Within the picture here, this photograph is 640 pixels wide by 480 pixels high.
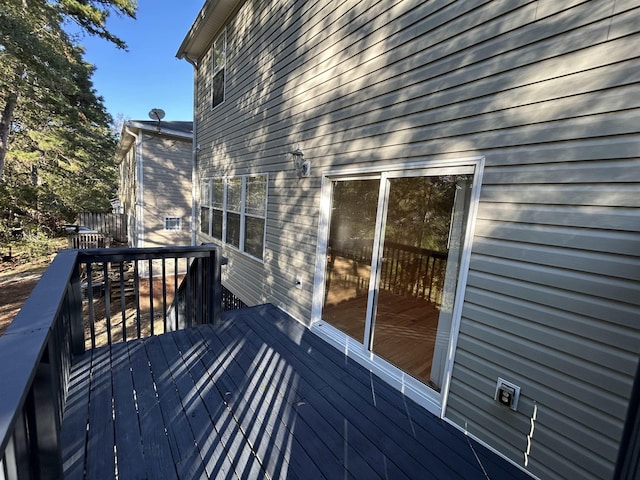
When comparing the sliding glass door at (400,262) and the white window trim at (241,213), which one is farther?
the white window trim at (241,213)

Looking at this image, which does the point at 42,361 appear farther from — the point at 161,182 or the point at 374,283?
the point at 161,182

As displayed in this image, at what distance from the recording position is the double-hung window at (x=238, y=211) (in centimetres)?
473

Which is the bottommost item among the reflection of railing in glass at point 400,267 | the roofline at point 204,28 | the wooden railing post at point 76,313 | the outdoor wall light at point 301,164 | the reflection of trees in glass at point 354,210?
the wooden railing post at point 76,313

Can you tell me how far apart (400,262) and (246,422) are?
2.35 metres

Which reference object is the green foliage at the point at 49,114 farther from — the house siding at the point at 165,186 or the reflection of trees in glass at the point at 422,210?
the reflection of trees in glass at the point at 422,210

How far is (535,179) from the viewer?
1.64 metres

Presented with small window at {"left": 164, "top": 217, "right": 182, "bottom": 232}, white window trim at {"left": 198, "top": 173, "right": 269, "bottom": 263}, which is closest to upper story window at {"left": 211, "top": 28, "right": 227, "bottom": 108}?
white window trim at {"left": 198, "top": 173, "right": 269, "bottom": 263}

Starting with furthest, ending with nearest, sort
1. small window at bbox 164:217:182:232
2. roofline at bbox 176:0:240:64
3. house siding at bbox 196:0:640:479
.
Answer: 1. small window at bbox 164:217:182:232
2. roofline at bbox 176:0:240:64
3. house siding at bbox 196:0:640:479

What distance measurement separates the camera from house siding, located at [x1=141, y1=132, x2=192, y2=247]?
966 cm

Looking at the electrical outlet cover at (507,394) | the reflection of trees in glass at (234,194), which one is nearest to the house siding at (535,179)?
the electrical outlet cover at (507,394)

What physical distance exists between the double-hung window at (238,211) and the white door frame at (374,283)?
1547 millimetres

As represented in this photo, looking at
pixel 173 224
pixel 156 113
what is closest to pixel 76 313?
pixel 156 113

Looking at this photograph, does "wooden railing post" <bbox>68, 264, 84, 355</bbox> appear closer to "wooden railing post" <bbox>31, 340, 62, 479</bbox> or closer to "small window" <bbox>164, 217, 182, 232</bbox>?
"wooden railing post" <bbox>31, 340, 62, 479</bbox>

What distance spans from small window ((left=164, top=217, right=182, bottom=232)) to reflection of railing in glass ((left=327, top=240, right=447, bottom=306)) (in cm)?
873
